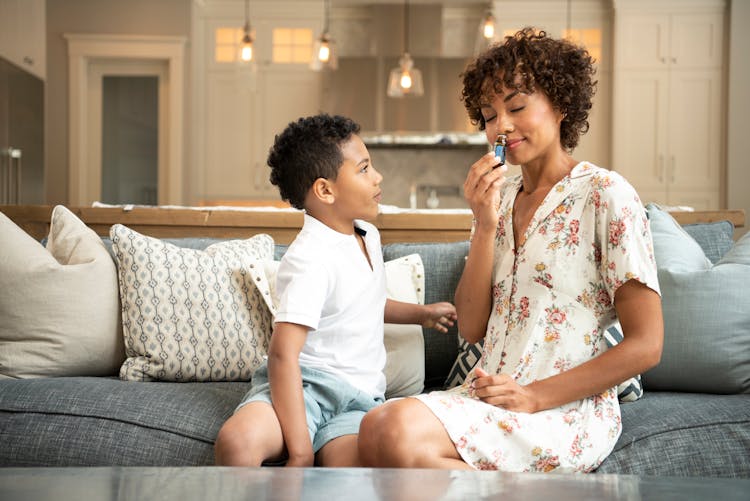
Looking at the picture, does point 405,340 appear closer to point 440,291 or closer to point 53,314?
point 440,291

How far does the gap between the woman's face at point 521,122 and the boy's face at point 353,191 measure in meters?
0.31

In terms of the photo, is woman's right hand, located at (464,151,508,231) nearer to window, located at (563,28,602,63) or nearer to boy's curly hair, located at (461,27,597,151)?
boy's curly hair, located at (461,27,597,151)

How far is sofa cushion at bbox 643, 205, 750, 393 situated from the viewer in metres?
1.73

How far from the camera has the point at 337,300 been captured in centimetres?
155

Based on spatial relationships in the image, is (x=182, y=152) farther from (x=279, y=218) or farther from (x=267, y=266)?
(x=267, y=266)

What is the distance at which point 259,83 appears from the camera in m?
6.16

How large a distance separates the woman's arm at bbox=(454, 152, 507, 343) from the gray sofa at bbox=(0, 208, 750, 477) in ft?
1.16

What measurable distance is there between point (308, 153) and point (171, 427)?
0.63 meters

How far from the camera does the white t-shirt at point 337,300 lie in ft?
4.90

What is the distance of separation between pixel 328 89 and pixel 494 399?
5.06 m

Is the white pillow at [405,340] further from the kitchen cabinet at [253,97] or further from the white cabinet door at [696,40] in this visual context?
the white cabinet door at [696,40]

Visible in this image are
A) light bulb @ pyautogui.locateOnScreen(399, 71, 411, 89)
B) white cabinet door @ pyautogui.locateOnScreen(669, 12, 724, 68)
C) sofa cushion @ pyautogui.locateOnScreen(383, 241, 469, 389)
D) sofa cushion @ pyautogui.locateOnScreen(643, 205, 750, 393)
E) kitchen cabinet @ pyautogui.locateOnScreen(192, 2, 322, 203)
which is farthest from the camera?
kitchen cabinet @ pyautogui.locateOnScreen(192, 2, 322, 203)

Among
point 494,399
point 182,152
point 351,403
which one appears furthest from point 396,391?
point 182,152

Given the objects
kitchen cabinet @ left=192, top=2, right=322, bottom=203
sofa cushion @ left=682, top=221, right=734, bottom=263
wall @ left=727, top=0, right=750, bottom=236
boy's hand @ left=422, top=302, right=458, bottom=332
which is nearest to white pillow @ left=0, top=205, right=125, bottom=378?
boy's hand @ left=422, top=302, right=458, bottom=332
